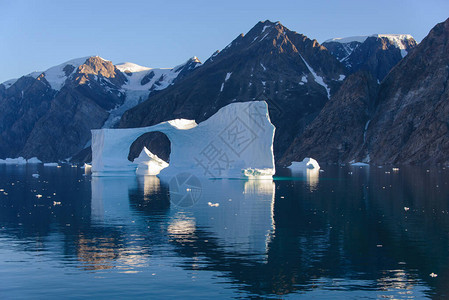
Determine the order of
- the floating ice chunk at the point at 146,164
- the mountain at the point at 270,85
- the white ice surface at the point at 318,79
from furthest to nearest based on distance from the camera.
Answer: the white ice surface at the point at 318,79
the mountain at the point at 270,85
the floating ice chunk at the point at 146,164

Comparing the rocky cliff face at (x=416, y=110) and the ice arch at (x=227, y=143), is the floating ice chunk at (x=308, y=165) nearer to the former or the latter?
the rocky cliff face at (x=416, y=110)

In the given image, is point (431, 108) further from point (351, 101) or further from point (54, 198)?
point (54, 198)

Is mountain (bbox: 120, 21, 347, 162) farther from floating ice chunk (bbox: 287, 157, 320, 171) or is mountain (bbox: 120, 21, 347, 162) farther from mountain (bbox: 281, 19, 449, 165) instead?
floating ice chunk (bbox: 287, 157, 320, 171)

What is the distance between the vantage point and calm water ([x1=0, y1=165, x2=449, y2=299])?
17.0 meters

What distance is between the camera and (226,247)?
895 inches

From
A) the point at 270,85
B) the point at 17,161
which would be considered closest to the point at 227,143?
the point at 270,85

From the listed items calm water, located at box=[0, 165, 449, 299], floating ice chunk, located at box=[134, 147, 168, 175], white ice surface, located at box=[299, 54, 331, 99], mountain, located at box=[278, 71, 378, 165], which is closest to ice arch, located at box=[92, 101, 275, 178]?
floating ice chunk, located at box=[134, 147, 168, 175]

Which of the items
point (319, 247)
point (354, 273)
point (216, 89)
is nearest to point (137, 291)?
point (354, 273)

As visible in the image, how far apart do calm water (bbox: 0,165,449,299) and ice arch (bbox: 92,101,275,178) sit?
2004 centimetres

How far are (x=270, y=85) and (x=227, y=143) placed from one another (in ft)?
343

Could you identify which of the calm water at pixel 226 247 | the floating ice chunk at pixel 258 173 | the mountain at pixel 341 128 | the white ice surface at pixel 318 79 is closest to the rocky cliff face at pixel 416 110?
the mountain at pixel 341 128

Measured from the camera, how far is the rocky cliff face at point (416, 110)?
10269 cm

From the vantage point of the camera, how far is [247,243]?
23.6m

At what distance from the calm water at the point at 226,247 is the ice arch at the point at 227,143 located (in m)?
20.0
